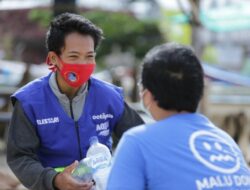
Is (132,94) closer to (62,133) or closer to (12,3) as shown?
(12,3)

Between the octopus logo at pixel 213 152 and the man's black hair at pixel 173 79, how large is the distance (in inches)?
4.4

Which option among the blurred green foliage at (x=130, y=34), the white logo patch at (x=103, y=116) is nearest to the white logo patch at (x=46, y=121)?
the white logo patch at (x=103, y=116)

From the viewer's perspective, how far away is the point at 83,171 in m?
3.08

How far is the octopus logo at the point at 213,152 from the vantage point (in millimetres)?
2506

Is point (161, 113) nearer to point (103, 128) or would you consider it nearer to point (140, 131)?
point (140, 131)

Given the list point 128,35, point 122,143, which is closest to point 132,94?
point 122,143

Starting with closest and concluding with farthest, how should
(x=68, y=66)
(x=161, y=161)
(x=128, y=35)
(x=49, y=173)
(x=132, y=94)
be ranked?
(x=161, y=161), (x=49, y=173), (x=68, y=66), (x=132, y=94), (x=128, y=35)

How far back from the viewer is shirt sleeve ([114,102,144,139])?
360 centimetres

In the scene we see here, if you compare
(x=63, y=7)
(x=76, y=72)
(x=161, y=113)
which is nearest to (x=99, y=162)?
(x=76, y=72)

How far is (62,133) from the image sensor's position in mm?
3371

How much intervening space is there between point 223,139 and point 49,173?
0.91 metres

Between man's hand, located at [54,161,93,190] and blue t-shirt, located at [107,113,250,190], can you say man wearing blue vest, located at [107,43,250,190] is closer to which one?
blue t-shirt, located at [107,113,250,190]

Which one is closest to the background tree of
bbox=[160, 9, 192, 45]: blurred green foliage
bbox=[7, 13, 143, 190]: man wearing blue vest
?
bbox=[7, 13, 143, 190]: man wearing blue vest

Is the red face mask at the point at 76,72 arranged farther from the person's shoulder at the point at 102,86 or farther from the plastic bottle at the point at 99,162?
the plastic bottle at the point at 99,162
